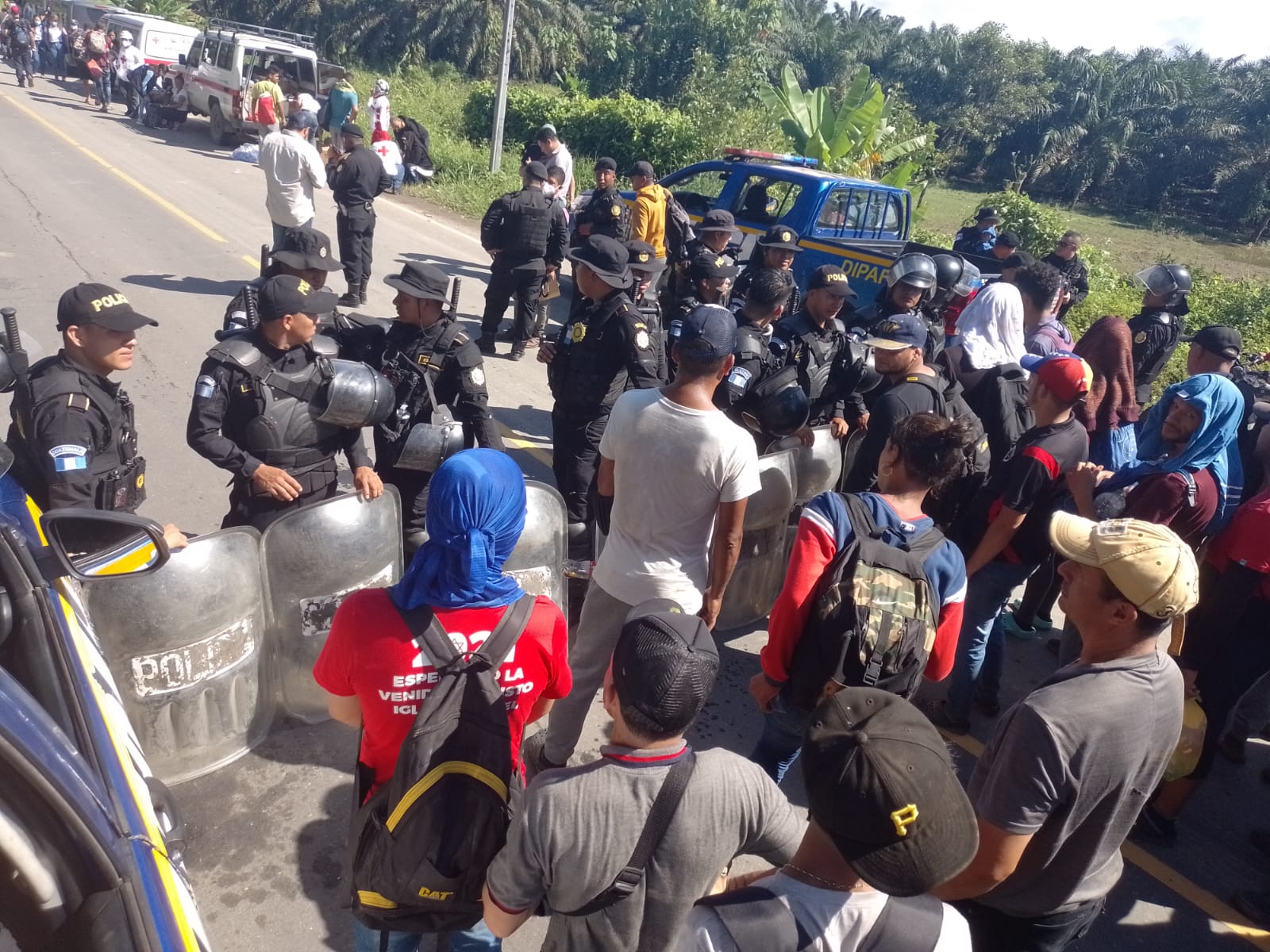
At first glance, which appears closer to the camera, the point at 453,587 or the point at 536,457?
the point at 453,587

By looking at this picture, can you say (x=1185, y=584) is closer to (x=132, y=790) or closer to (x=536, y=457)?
(x=132, y=790)

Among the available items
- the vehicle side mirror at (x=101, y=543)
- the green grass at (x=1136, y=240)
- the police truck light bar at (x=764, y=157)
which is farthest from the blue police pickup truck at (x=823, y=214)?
the green grass at (x=1136, y=240)

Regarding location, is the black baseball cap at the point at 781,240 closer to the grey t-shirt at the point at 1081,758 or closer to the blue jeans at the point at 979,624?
the blue jeans at the point at 979,624

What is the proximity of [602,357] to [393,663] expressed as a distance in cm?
277

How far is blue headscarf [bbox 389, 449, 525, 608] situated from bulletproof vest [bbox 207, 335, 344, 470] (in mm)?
1723

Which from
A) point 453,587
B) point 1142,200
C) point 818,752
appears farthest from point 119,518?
point 1142,200

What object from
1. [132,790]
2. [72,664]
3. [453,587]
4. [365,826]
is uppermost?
[453,587]

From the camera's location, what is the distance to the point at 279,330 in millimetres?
3398

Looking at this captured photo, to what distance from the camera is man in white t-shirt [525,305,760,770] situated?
9.34 feet

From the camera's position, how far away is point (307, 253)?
565 centimetres

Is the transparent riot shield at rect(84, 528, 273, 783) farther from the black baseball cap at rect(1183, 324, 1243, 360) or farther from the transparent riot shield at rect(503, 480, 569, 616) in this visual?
the black baseball cap at rect(1183, 324, 1243, 360)

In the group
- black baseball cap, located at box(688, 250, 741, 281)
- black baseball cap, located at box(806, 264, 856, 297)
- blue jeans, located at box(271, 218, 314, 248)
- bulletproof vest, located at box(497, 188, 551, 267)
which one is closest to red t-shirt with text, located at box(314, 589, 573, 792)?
black baseball cap, located at box(806, 264, 856, 297)

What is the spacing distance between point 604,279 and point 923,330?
1.53m

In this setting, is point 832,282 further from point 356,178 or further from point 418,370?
point 356,178
